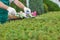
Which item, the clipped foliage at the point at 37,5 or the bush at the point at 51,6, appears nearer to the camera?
the clipped foliage at the point at 37,5

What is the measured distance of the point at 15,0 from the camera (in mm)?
7227

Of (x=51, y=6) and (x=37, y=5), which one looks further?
(x=51, y=6)

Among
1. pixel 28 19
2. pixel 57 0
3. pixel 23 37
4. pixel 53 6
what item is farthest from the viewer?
pixel 57 0

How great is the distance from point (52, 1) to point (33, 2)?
14.0ft

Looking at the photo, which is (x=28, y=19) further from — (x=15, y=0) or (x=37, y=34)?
(x=37, y=34)

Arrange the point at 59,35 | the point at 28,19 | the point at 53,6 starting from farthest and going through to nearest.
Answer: the point at 53,6 → the point at 28,19 → the point at 59,35

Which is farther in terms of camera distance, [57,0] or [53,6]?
[57,0]

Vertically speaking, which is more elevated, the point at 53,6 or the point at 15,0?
the point at 15,0

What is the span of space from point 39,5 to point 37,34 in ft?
32.4

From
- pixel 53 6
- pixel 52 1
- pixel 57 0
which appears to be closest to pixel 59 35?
pixel 53 6

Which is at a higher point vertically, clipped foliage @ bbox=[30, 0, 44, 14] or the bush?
clipped foliage @ bbox=[30, 0, 44, 14]

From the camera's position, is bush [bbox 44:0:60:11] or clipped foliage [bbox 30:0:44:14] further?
bush [bbox 44:0:60:11]

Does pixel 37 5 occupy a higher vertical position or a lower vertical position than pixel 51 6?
higher

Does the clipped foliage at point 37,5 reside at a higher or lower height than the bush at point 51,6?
higher
